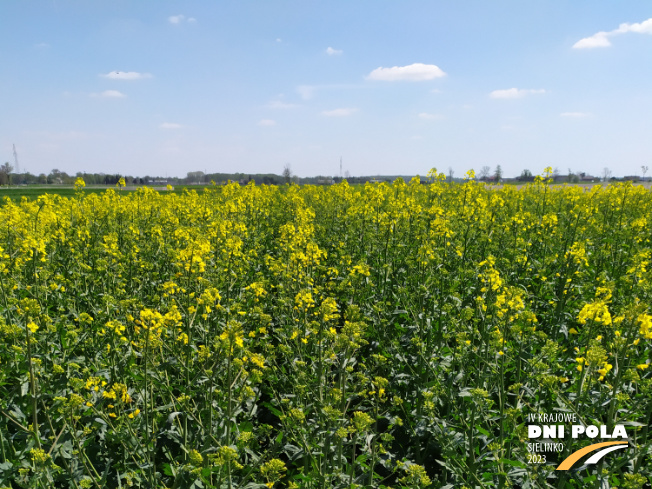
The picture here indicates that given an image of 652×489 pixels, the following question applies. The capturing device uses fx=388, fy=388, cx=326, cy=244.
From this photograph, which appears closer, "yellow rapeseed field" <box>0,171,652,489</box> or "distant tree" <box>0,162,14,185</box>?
"yellow rapeseed field" <box>0,171,652,489</box>

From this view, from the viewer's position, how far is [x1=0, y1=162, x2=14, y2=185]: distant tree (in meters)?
76.3

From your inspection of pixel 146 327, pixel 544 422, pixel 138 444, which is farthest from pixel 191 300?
pixel 544 422

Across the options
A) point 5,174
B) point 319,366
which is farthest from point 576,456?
point 5,174

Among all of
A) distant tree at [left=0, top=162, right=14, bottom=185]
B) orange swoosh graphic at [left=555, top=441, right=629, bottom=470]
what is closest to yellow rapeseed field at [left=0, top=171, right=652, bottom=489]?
orange swoosh graphic at [left=555, top=441, right=629, bottom=470]

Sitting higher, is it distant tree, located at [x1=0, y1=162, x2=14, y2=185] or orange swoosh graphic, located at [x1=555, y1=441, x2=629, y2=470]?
distant tree, located at [x1=0, y1=162, x2=14, y2=185]

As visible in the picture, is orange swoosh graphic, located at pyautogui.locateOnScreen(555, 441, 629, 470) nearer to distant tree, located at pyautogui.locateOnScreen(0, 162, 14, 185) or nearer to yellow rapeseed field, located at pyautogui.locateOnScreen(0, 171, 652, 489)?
yellow rapeseed field, located at pyautogui.locateOnScreen(0, 171, 652, 489)

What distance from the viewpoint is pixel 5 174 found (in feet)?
258

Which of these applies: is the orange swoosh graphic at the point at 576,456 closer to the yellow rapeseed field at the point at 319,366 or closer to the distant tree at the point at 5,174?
the yellow rapeseed field at the point at 319,366

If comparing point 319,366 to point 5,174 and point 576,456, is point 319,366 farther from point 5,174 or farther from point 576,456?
point 5,174

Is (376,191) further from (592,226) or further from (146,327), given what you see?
(146,327)

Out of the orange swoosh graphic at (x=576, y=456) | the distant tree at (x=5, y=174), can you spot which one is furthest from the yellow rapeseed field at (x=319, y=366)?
the distant tree at (x=5, y=174)

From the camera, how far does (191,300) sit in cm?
427

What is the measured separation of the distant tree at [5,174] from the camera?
7631cm

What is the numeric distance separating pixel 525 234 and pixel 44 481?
791 centimetres
